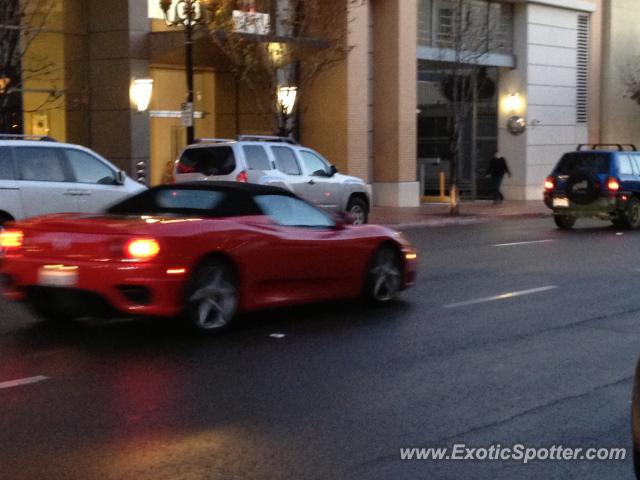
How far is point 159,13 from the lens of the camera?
2778 centimetres

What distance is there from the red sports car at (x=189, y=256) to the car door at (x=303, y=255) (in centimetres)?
1

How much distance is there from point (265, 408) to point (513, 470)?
1.89 meters

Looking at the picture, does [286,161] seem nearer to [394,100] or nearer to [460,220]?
[460,220]

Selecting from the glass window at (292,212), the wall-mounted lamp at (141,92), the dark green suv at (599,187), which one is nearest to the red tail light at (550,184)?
the dark green suv at (599,187)

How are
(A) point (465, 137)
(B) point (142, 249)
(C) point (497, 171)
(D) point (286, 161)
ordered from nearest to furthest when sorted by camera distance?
(B) point (142, 249)
(D) point (286, 161)
(C) point (497, 171)
(A) point (465, 137)

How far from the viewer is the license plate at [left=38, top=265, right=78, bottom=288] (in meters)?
9.20

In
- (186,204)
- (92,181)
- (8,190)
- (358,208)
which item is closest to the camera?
(186,204)

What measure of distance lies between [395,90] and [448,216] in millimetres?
5129

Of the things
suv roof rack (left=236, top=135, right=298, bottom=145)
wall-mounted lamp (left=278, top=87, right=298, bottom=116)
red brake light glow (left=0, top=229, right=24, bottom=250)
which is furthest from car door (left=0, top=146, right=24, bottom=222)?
wall-mounted lamp (left=278, top=87, right=298, bottom=116)

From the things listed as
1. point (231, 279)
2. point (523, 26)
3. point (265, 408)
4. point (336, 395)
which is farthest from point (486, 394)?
point (523, 26)

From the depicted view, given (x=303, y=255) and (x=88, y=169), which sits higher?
(x=88, y=169)

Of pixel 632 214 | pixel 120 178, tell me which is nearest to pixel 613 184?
pixel 632 214

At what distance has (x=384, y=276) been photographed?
38.5 feet

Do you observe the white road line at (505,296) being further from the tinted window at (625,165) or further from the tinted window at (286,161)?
the tinted window at (625,165)
